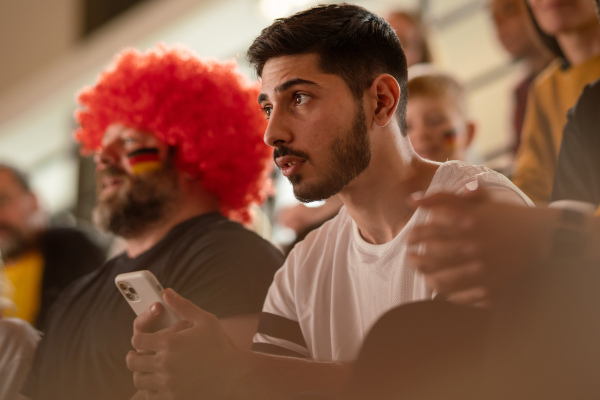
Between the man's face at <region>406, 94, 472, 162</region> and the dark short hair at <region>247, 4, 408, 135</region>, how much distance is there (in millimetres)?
403

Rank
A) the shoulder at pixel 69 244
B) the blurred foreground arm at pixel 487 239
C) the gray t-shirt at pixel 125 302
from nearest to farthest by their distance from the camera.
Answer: the blurred foreground arm at pixel 487 239, the gray t-shirt at pixel 125 302, the shoulder at pixel 69 244

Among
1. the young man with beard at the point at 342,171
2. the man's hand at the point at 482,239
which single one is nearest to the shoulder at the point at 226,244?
the young man with beard at the point at 342,171

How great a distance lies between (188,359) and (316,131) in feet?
1.09

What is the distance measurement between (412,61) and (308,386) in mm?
1150

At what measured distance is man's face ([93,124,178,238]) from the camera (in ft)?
4.50

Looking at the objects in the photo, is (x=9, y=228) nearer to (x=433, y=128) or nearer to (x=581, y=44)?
(x=433, y=128)

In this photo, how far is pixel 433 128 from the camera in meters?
1.40

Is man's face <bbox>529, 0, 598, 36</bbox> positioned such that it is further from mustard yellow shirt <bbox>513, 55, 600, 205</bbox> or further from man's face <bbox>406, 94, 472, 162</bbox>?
man's face <bbox>406, 94, 472, 162</bbox>

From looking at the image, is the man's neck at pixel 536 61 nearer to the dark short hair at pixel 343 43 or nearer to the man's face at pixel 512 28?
the man's face at pixel 512 28

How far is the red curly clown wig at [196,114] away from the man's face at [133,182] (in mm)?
31

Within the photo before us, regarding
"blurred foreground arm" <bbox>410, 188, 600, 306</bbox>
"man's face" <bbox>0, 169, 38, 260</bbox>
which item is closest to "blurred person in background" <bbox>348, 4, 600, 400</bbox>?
"blurred foreground arm" <bbox>410, 188, 600, 306</bbox>

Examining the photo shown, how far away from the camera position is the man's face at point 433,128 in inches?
54.0

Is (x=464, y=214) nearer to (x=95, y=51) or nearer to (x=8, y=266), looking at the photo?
(x=8, y=266)

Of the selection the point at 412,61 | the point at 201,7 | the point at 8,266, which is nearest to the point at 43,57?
the point at 201,7
